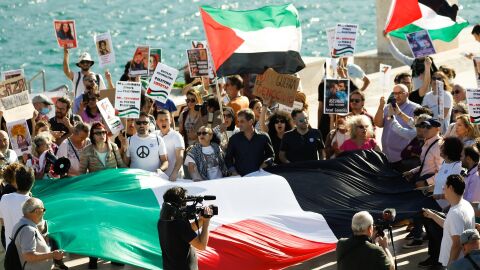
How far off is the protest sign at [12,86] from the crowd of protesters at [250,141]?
273mm

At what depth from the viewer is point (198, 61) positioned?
16.7 m

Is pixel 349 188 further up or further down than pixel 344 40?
further down

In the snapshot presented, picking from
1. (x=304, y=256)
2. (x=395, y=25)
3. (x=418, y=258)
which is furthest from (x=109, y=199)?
(x=395, y=25)

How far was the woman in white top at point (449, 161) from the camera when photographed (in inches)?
479

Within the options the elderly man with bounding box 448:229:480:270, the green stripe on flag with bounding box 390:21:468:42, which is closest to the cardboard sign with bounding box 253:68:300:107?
the green stripe on flag with bounding box 390:21:468:42

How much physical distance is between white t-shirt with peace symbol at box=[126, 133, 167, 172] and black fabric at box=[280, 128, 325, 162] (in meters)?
1.38

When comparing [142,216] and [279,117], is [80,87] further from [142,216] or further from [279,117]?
[142,216]

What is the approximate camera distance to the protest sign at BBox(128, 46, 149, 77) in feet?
55.8

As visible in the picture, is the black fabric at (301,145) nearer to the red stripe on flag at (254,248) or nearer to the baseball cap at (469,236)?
the red stripe on flag at (254,248)

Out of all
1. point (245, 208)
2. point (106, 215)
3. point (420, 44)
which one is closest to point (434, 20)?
point (420, 44)

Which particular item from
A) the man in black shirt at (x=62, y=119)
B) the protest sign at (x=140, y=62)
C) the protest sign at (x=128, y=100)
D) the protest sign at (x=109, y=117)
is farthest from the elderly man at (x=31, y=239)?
the protest sign at (x=140, y=62)

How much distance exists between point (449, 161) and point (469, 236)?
2080 millimetres

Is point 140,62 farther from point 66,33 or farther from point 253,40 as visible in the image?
point 253,40

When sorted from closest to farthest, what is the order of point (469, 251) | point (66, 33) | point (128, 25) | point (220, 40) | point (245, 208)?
point (469, 251) < point (245, 208) < point (220, 40) < point (66, 33) < point (128, 25)
